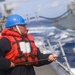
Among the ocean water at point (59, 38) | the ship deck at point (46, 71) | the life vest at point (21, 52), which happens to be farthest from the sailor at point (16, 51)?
the ship deck at point (46, 71)

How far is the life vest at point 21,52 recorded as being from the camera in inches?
151

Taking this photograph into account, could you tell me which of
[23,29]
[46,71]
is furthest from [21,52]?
[46,71]

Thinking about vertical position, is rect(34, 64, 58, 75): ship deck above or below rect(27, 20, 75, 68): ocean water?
above

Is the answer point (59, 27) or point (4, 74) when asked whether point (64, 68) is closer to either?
point (4, 74)

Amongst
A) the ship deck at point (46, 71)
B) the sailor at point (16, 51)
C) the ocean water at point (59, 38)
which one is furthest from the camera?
the ocean water at point (59, 38)

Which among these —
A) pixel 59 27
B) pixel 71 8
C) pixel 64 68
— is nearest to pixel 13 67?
pixel 64 68

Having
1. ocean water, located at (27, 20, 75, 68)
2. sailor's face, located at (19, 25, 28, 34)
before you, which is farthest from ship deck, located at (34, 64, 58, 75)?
sailor's face, located at (19, 25, 28, 34)

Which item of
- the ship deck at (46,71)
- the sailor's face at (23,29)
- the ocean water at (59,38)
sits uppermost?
the sailor's face at (23,29)

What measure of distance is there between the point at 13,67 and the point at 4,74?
0.15 m

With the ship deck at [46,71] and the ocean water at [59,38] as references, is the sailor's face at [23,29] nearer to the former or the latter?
the ocean water at [59,38]

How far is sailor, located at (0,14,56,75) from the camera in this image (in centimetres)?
384

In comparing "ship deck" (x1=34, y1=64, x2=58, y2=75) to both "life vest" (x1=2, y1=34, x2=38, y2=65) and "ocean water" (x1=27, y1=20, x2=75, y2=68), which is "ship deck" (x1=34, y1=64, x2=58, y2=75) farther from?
"life vest" (x1=2, y1=34, x2=38, y2=65)

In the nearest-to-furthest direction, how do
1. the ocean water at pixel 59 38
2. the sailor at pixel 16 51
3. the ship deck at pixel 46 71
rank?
the sailor at pixel 16 51 → the ship deck at pixel 46 71 → the ocean water at pixel 59 38

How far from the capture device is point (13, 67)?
12.7 feet
